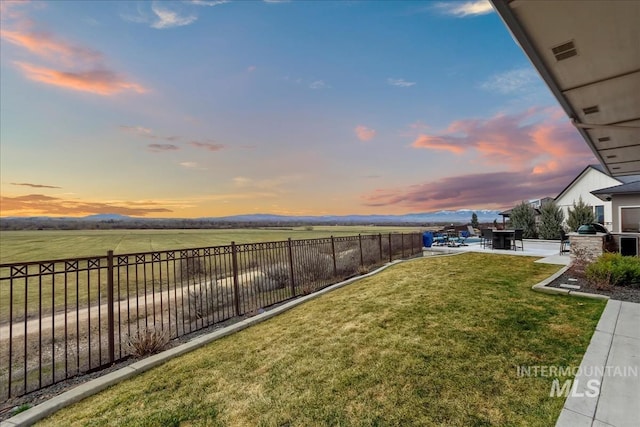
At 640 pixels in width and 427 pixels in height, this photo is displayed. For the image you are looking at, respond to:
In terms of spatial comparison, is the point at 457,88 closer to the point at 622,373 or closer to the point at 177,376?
the point at 622,373

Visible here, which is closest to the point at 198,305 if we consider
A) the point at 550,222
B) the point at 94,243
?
the point at 550,222

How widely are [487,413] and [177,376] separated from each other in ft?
13.2

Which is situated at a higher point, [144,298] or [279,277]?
[144,298]

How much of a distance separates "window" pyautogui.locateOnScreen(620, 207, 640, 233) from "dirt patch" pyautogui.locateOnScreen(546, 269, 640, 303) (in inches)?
412

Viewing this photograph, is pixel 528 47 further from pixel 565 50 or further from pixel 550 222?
pixel 550 222

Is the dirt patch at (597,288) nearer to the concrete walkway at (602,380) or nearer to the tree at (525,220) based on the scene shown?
the concrete walkway at (602,380)

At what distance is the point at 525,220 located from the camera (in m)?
19.8

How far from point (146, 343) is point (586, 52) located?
8164mm

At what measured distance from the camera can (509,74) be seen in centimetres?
1084

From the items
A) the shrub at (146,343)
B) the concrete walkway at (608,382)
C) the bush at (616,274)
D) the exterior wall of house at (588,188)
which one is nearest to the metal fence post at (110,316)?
the shrub at (146,343)

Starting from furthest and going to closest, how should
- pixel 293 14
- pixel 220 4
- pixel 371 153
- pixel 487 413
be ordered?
pixel 371 153
pixel 293 14
pixel 220 4
pixel 487 413

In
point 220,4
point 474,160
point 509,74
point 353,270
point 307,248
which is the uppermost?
point 220,4

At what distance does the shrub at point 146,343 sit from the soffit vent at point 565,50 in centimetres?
772

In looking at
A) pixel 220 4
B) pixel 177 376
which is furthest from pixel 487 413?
pixel 220 4
